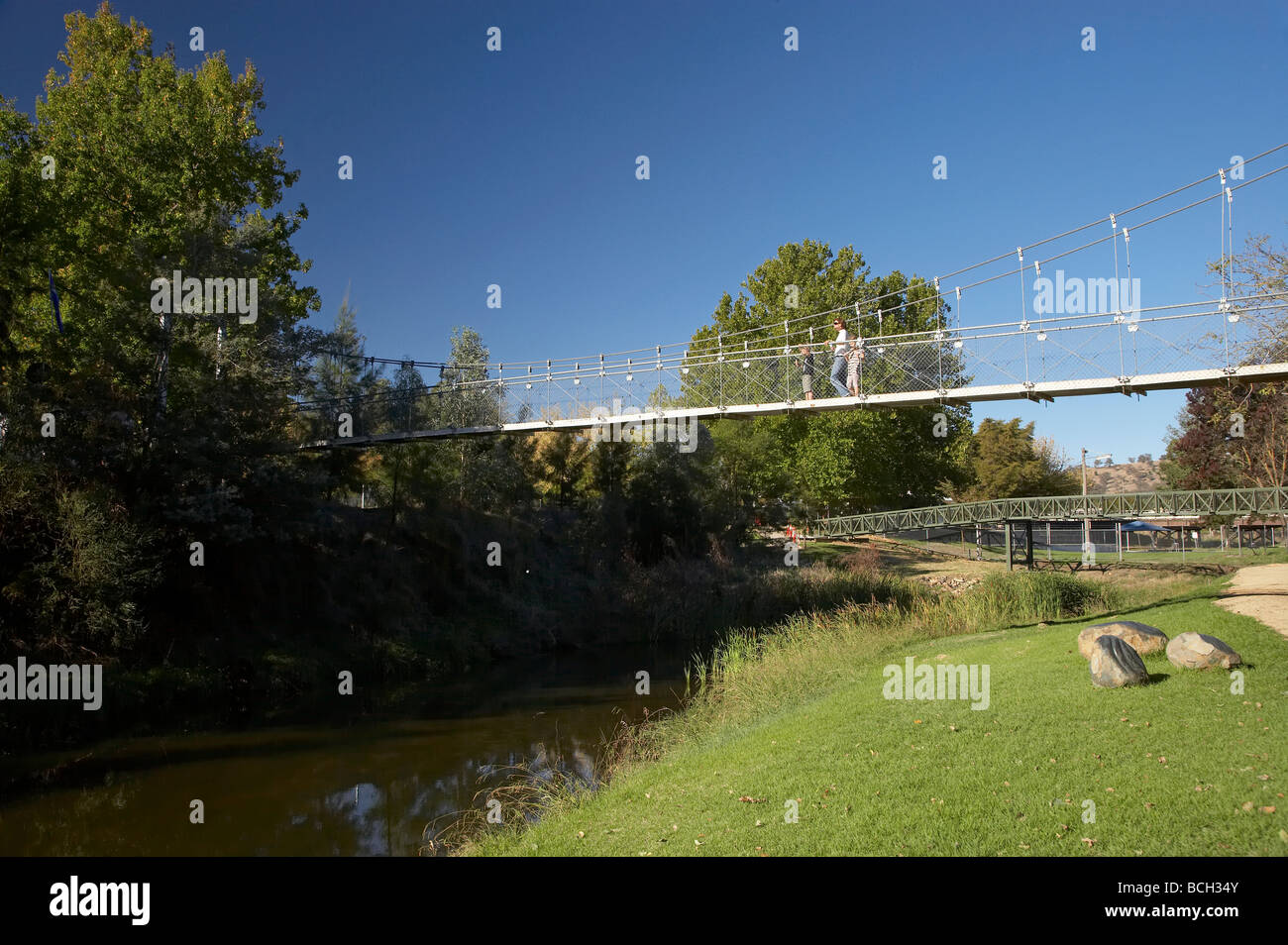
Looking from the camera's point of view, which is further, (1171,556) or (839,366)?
(1171,556)

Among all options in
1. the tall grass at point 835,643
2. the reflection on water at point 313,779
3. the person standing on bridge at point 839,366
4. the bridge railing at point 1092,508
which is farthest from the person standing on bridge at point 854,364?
the bridge railing at point 1092,508

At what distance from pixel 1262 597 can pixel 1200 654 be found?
294 inches

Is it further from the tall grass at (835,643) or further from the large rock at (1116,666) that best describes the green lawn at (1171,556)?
the large rock at (1116,666)

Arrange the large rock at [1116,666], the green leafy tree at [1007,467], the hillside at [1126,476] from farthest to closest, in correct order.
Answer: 1. the hillside at [1126,476]
2. the green leafy tree at [1007,467]
3. the large rock at [1116,666]

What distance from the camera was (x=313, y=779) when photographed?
1227cm

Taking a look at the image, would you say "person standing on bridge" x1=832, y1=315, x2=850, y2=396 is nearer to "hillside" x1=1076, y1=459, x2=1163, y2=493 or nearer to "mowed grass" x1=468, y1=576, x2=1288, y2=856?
"mowed grass" x1=468, y1=576, x2=1288, y2=856

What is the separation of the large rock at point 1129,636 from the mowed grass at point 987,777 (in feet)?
0.70

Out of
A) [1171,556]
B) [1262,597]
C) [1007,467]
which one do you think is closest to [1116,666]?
[1262,597]

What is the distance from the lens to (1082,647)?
10.6m

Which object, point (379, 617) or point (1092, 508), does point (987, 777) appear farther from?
point (1092, 508)

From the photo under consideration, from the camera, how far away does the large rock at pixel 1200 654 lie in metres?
9.17

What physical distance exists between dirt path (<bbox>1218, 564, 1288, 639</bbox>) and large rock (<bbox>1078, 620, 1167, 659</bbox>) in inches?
92.4

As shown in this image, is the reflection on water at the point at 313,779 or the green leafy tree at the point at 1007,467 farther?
the green leafy tree at the point at 1007,467
